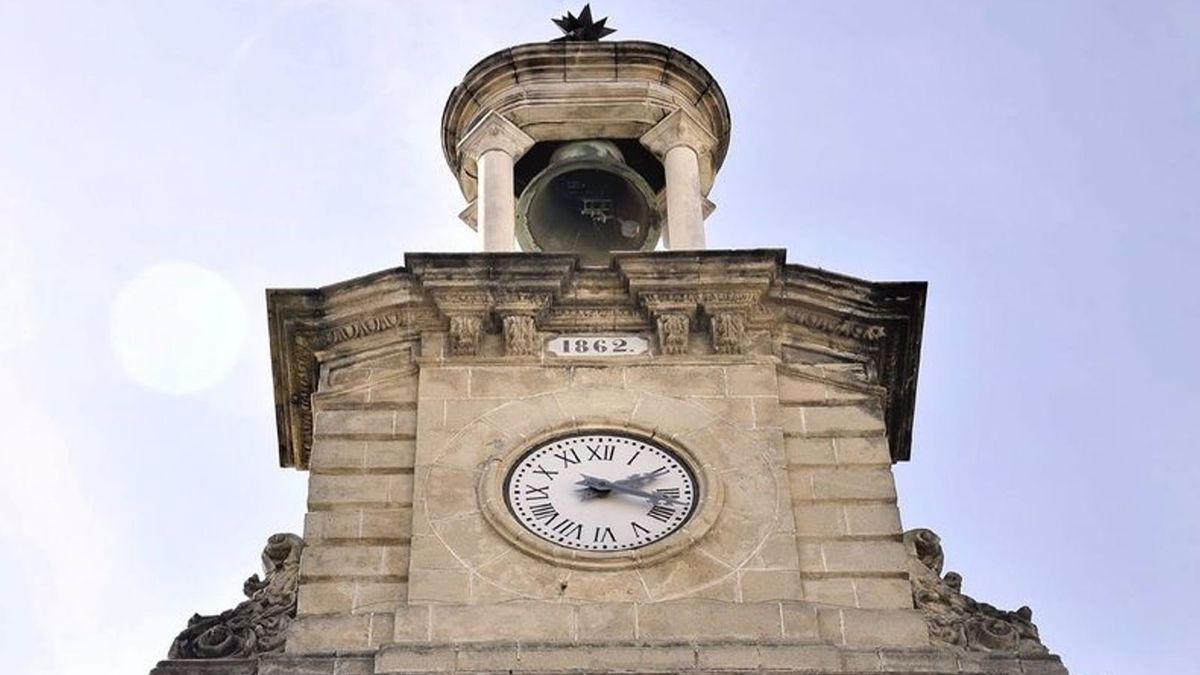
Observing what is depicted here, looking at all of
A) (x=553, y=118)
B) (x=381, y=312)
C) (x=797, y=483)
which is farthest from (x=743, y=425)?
(x=553, y=118)

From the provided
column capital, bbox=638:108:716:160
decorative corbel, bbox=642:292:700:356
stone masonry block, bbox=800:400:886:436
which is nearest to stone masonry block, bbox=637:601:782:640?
stone masonry block, bbox=800:400:886:436

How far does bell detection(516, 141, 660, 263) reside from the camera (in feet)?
76.3

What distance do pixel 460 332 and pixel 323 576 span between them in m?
3.14

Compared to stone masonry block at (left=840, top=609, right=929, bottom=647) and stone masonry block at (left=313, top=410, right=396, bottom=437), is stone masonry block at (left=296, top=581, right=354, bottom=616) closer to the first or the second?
stone masonry block at (left=313, top=410, right=396, bottom=437)

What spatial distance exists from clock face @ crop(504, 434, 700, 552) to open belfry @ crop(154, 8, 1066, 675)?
22 millimetres

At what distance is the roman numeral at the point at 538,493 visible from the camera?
17.9 meters

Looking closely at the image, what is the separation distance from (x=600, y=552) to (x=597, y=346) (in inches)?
109

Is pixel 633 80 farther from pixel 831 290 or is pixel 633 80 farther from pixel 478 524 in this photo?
pixel 478 524

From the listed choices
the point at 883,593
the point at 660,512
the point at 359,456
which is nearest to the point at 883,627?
the point at 883,593

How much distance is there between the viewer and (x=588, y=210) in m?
Result: 23.5

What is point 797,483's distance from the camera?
59.5 ft

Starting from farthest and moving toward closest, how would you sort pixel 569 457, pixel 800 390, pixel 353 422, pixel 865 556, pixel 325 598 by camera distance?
pixel 800 390 < pixel 353 422 < pixel 569 457 < pixel 865 556 < pixel 325 598

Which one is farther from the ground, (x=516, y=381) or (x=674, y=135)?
(x=674, y=135)

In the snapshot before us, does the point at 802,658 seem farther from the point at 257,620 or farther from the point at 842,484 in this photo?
the point at 257,620
